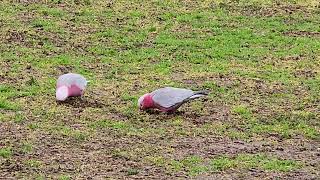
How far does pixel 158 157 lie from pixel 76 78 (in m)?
1.67

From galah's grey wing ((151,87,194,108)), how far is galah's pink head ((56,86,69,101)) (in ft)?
2.59

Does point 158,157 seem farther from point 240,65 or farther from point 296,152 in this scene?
point 240,65

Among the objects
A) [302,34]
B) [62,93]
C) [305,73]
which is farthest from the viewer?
[302,34]

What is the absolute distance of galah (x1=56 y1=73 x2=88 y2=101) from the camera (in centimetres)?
745

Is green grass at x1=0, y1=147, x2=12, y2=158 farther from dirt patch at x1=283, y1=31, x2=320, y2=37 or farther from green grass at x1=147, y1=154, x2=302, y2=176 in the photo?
dirt patch at x1=283, y1=31, x2=320, y2=37

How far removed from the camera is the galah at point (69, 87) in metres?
7.45

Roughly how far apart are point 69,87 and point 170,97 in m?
0.93

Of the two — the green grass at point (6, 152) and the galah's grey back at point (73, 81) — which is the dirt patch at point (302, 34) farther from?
the green grass at point (6, 152)

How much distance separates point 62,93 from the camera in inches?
293

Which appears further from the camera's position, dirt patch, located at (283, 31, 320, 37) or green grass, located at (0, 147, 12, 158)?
dirt patch, located at (283, 31, 320, 37)

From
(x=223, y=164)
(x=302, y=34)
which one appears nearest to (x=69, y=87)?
(x=223, y=164)

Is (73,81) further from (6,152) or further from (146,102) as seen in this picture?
(6,152)

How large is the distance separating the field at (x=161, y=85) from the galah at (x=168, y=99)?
10cm

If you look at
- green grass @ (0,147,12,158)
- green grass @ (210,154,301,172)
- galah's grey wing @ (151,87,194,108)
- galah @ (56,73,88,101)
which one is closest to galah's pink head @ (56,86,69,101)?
galah @ (56,73,88,101)
